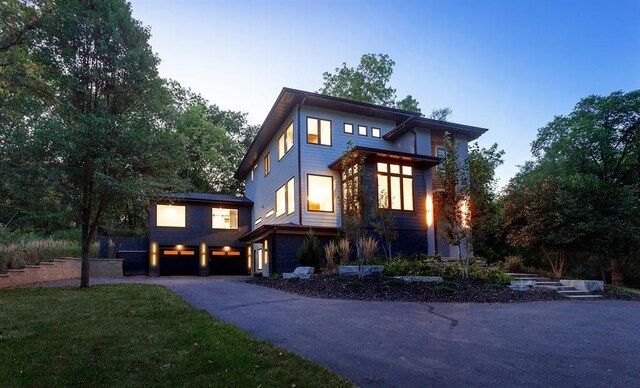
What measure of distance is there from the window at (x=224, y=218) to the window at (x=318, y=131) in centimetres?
994

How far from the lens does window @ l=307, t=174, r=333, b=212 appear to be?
17.0 meters

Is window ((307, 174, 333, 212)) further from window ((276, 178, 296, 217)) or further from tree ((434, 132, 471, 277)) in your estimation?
tree ((434, 132, 471, 277))

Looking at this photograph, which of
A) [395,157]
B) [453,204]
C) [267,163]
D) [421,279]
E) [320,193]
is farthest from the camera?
[267,163]

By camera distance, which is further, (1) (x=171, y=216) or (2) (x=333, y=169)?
(1) (x=171, y=216)

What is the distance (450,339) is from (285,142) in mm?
14671

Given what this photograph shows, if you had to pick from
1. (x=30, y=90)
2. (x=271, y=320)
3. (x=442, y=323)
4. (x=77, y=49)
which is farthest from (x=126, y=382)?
(x=30, y=90)

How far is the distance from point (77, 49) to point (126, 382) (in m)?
11.1

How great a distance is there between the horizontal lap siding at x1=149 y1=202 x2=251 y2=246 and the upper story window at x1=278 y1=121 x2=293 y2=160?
22.7 feet

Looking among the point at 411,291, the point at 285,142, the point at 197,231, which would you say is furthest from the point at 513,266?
the point at 197,231

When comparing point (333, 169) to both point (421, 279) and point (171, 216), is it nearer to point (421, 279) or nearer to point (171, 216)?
point (421, 279)

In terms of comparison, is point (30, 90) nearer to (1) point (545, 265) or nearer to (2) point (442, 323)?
(2) point (442, 323)

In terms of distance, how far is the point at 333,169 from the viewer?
1747 cm

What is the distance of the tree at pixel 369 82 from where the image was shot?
102 feet

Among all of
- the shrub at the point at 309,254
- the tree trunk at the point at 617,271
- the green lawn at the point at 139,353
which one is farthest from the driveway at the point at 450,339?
the tree trunk at the point at 617,271
